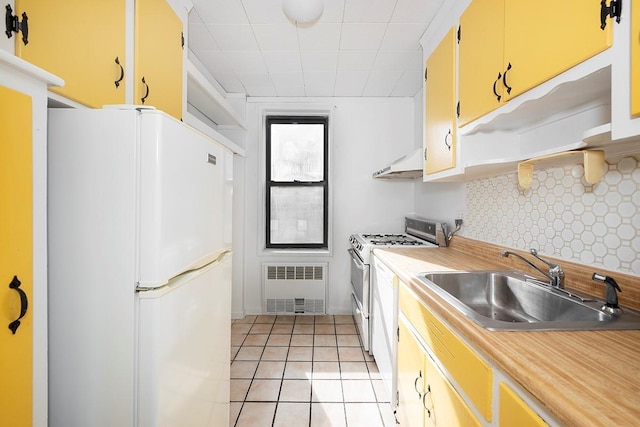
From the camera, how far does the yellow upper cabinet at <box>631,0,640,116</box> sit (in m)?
0.70

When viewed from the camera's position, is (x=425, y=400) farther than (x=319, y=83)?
No

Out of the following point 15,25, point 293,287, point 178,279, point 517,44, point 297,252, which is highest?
point 517,44

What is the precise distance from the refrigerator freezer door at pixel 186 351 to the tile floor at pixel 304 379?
1.55 feet

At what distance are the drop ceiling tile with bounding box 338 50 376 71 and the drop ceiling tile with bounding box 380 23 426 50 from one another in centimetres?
17

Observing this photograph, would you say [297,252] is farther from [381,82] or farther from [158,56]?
[158,56]

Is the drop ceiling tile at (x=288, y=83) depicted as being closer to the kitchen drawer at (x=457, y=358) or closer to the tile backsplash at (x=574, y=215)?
the tile backsplash at (x=574, y=215)

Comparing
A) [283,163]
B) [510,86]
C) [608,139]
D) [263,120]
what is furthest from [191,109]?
→ [608,139]

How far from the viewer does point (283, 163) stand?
11.4 ft

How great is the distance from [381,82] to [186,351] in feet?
9.40

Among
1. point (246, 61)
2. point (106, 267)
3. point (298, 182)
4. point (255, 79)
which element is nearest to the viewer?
point (106, 267)

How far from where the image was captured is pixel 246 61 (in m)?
2.53

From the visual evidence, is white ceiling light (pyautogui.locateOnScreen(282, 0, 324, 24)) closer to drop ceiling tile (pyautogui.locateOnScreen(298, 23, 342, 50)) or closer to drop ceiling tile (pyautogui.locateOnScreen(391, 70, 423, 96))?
drop ceiling tile (pyautogui.locateOnScreen(298, 23, 342, 50))

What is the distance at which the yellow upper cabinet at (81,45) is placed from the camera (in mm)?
856

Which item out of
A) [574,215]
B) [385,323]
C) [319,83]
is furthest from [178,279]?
[319,83]
